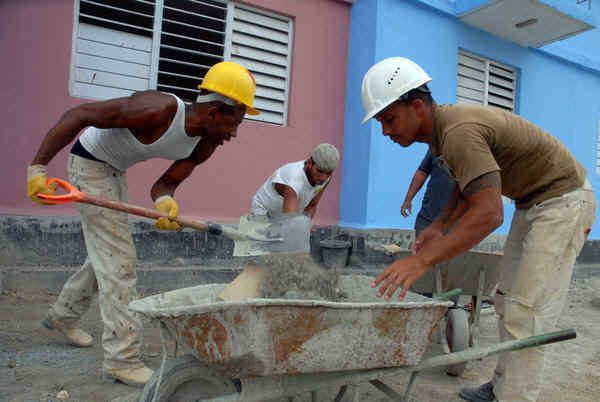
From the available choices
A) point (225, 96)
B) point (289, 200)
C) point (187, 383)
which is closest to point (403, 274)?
point (187, 383)

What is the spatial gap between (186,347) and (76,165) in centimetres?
137

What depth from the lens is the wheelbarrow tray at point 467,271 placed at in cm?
280

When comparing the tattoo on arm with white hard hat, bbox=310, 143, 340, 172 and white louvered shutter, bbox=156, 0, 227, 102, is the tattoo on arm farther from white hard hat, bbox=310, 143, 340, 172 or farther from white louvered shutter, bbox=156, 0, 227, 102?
white louvered shutter, bbox=156, 0, 227, 102

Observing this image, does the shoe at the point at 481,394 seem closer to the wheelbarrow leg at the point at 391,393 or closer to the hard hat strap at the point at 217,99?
the wheelbarrow leg at the point at 391,393

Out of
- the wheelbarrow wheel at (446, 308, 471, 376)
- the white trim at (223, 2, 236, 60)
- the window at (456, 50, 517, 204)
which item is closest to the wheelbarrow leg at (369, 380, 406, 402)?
the wheelbarrow wheel at (446, 308, 471, 376)

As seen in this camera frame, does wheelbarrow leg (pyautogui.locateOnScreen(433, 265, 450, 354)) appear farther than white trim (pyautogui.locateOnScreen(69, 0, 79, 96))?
No

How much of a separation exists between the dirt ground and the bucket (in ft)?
5.97

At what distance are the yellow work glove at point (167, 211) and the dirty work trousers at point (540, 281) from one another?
1819 millimetres

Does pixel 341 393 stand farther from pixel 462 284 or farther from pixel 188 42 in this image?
pixel 188 42

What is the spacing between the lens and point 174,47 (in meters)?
4.91

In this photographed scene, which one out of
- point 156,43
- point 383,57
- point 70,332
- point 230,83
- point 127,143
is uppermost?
point 383,57

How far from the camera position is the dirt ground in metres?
2.31

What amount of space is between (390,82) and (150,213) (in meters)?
1.41

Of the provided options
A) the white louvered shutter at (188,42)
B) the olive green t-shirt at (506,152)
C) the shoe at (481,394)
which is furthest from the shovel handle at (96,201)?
the white louvered shutter at (188,42)
